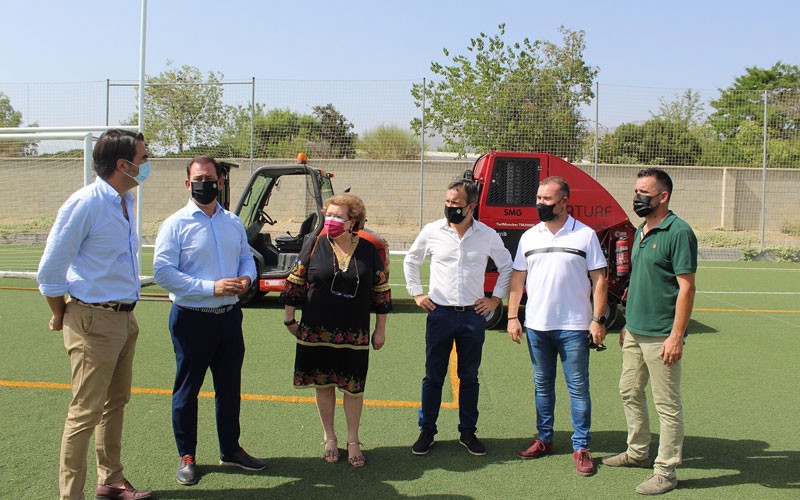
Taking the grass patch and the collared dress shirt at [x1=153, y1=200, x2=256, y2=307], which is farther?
the grass patch

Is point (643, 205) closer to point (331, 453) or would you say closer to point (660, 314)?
point (660, 314)

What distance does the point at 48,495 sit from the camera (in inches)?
140

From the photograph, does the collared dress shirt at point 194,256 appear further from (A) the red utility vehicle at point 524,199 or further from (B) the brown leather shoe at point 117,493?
(A) the red utility vehicle at point 524,199

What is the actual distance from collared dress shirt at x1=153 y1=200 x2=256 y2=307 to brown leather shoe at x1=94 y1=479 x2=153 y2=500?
1037 millimetres

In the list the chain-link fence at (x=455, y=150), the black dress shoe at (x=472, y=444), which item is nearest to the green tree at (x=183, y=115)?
the chain-link fence at (x=455, y=150)

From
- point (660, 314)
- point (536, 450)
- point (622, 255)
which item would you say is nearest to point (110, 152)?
point (536, 450)

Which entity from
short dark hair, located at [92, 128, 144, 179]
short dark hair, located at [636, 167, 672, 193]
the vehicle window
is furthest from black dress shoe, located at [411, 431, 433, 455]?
the vehicle window

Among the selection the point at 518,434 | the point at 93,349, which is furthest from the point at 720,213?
the point at 93,349

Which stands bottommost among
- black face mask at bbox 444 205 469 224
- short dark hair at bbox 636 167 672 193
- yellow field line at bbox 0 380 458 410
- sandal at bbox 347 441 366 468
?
sandal at bbox 347 441 366 468

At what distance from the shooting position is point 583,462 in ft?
13.2

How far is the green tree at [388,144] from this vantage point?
58.7ft

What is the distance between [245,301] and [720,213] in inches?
560

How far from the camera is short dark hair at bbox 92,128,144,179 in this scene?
11.2ft

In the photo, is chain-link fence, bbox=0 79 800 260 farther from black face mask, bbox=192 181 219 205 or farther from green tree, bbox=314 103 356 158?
black face mask, bbox=192 181 219 205
